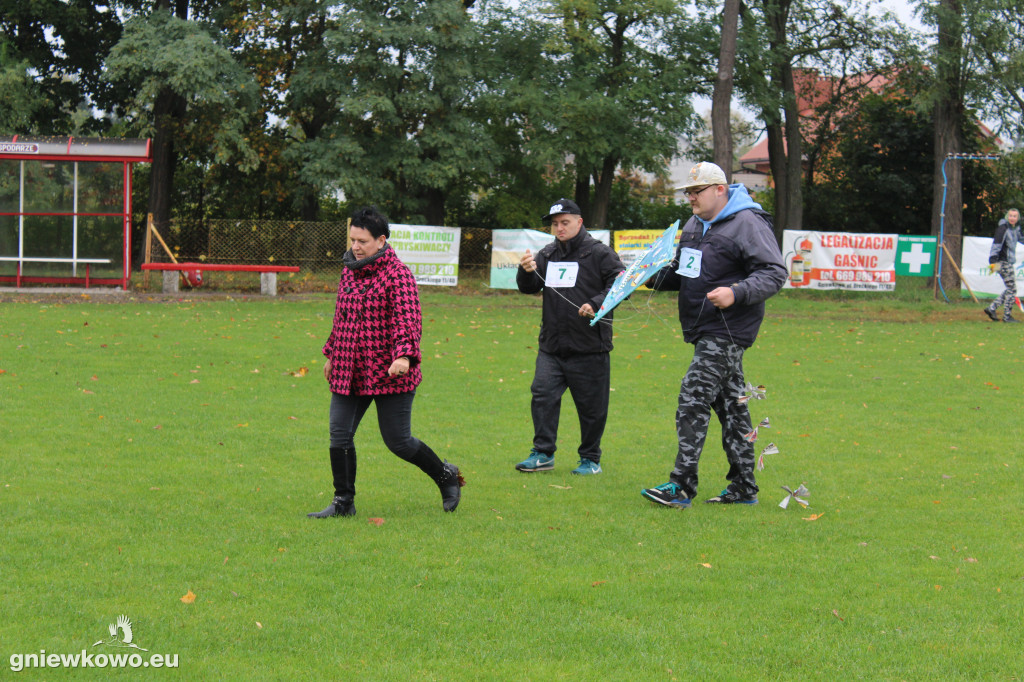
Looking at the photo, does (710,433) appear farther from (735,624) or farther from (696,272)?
(735,624)

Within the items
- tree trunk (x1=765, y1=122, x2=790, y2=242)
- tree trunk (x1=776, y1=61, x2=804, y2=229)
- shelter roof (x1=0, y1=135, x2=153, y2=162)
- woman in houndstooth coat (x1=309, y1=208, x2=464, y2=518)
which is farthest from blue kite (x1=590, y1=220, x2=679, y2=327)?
tree trunk (x1=765, y1=122, x2=790, y2=242)

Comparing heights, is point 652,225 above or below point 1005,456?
above

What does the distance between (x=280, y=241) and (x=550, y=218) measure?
786 inches

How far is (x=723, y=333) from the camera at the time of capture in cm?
625

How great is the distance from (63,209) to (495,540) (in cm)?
2120

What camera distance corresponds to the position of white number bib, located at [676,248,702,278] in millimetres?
6297

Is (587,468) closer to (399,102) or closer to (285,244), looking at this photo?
(285,244)

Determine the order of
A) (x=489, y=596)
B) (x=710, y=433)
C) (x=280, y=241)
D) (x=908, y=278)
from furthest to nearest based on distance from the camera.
A: 1. (x=280, y=241)
2. (x=908, y=278)
3. (x=710, y=433)
4. (x=489, y=596)

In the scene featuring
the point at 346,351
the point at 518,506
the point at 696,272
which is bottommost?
the point at 518,506

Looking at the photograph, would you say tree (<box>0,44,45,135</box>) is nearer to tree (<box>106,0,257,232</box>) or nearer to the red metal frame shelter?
tree (<box>106,0,257,232</box>)

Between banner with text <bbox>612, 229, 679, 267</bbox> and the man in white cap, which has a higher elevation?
banner with text <bbox>612, 229, 679, 267</bbox>

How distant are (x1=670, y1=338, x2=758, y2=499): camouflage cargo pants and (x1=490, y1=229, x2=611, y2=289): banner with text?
58.6ft

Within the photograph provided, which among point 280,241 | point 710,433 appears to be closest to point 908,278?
point 280,241

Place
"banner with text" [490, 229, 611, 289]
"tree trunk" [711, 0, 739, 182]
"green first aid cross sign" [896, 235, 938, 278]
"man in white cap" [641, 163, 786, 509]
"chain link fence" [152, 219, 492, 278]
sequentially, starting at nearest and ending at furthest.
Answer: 1. "man in white cap" [641, 163, 786, 509]
2. "green first aid cross sign" [896, 235, 938, 278]
3. "banner with text" [490, 229, 611, 289]
4. "tree trunk" [711, 0, 739, 182]
5. "chain link fence" [152, 219, 492, 278]
